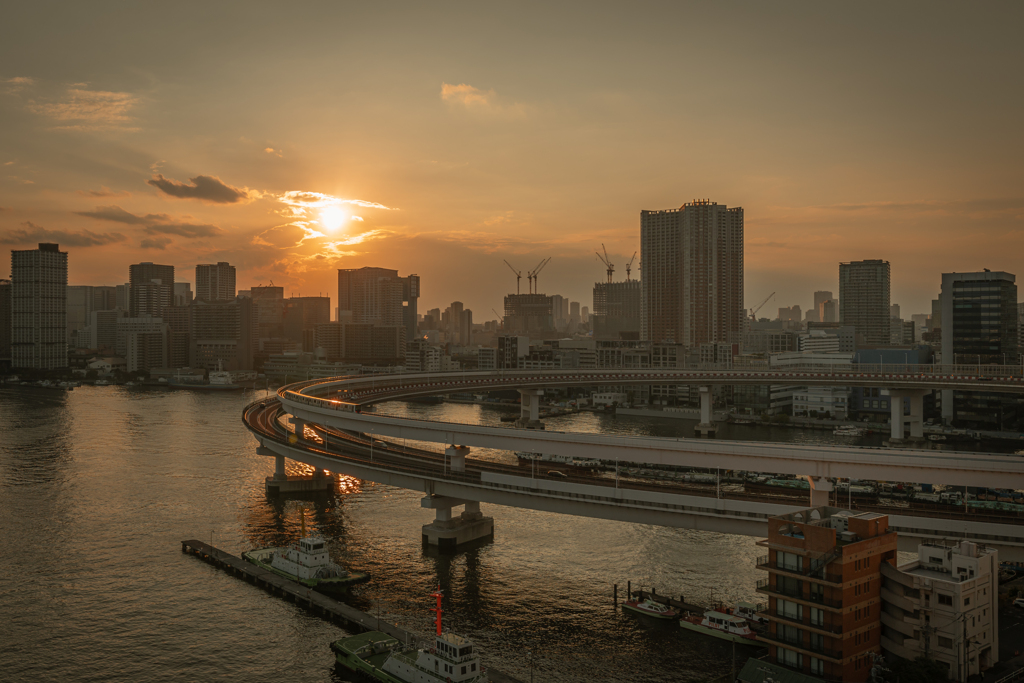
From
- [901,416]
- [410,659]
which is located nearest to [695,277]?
[901,416]

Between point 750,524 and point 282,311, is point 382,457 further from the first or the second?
point 282,311

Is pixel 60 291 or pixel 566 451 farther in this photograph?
pixel 60 291

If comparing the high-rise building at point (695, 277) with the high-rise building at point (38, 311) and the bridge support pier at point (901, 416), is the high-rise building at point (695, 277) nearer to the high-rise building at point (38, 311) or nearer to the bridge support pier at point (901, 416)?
the bridge support pier at point (901, 416)

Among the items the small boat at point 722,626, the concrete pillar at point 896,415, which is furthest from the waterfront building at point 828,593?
the concrete pillar at point 896,415

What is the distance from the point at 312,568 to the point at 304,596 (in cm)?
133

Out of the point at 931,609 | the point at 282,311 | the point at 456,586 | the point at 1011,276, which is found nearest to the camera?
the point at 931,609

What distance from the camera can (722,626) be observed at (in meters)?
18.8

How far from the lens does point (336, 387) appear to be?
53656mm

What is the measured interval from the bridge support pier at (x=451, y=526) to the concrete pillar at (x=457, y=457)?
1.15 metres

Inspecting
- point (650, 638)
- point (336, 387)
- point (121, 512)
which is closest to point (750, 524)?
point (650, 638)

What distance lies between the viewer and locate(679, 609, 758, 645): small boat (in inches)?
723

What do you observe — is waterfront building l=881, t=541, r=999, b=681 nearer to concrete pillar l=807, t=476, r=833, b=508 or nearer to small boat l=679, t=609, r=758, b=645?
small boat l=679, t=609, r=758, b=645

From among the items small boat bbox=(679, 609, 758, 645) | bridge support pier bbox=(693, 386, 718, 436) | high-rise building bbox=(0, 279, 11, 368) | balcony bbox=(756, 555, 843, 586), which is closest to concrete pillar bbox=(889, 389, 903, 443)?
bridge support pier bbox=(693, 386, 718, 436)

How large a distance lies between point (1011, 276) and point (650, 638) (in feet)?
242
